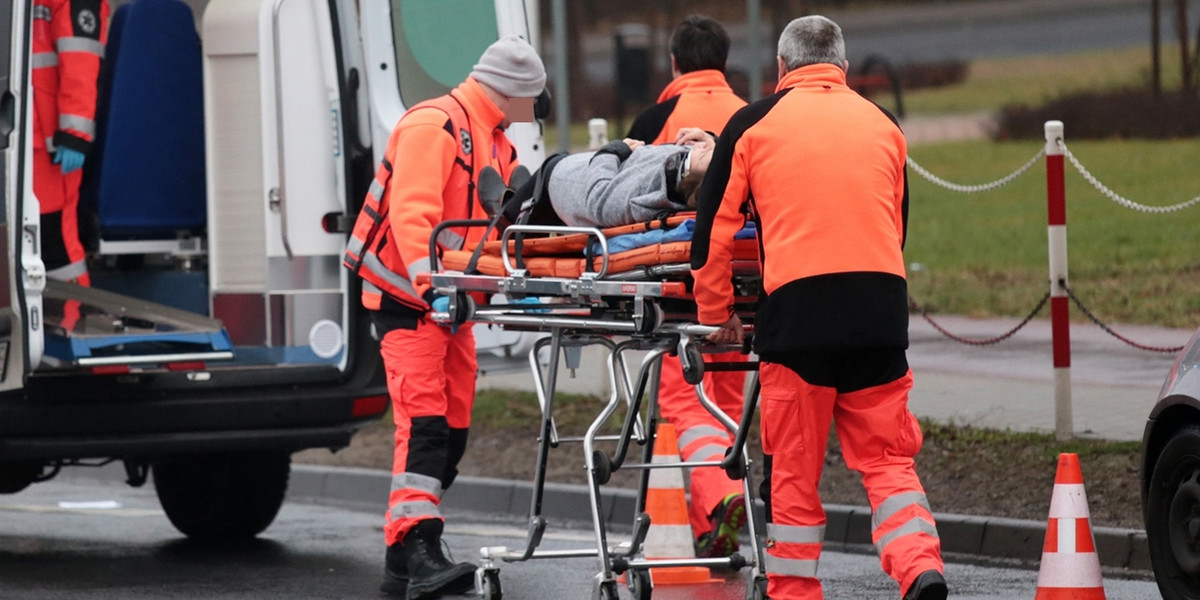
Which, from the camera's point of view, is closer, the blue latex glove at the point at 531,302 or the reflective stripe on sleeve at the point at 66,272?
the blue latex glove at the point at 531,302

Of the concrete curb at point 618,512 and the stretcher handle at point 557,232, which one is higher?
the stretcher handle at point 557,232

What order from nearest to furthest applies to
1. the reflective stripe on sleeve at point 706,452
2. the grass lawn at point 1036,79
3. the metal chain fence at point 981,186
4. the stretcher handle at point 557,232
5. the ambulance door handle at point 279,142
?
the stretcher handle at point 557,232 < the reflective stripe on sleeve at point 706,452 < the ambulance door handle at point 279,142 < the metal chain fence at point 981,186 < the grass lawn at point 1036,79

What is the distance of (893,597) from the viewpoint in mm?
6719

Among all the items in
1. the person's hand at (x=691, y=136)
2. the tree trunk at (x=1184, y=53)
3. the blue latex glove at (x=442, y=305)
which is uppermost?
the tree trunk at (x=1184, y=53)

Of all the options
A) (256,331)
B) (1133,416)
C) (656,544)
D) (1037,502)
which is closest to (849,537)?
(1037,502)

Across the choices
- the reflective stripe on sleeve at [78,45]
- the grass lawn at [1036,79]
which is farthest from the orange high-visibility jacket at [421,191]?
the grass lawn at [1036,79]

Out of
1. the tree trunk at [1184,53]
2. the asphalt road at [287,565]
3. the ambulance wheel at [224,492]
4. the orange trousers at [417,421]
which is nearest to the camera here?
the orange trousers at [417,421]

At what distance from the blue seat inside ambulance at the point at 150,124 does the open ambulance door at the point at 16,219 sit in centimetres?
170

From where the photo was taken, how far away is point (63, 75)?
845 cm

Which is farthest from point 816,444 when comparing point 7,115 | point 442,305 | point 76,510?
point 76,510

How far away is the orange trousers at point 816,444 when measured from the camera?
558cm

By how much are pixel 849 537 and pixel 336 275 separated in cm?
223

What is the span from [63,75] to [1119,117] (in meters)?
13.0

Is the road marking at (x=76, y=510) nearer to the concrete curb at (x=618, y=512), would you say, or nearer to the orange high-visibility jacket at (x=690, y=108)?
the concrete curb at (x=618, y=512)
